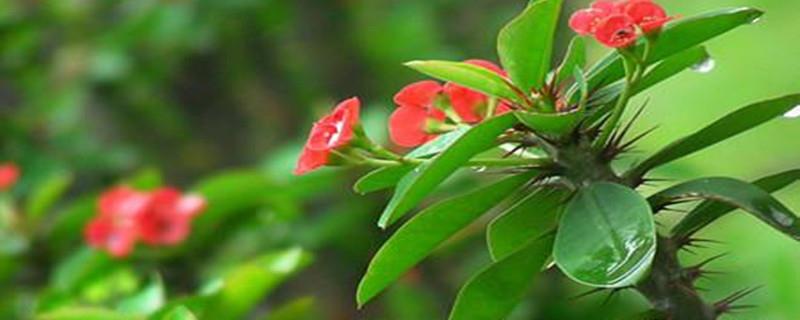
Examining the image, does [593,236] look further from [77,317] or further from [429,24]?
[429,24]

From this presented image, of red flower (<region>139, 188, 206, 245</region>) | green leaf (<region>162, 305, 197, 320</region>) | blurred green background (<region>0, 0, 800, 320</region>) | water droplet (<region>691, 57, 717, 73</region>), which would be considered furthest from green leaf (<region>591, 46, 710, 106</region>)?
blurred green background (<region>0, 0, 800, 320</region>)

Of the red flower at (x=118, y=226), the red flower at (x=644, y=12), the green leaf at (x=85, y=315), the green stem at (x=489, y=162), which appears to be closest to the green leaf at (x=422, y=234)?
the green stem at (x=489, y=162)

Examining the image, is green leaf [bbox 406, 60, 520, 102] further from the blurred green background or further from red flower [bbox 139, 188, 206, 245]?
the blurred green background

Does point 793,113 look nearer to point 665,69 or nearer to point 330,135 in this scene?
point 665,69

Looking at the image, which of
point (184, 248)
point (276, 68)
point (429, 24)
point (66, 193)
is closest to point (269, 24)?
point (276, 68)

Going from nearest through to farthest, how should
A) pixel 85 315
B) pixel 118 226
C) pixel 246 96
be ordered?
pixel 85 315 < pixel 118 226 < pixel 246 96

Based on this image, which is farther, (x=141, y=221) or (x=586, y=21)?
(x=141, y=221)

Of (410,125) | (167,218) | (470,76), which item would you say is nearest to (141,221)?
(167,218)
